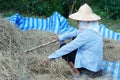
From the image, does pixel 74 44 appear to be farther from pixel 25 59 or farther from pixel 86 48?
pixel 25 59

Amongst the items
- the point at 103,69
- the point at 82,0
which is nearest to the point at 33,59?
the point at 103,69

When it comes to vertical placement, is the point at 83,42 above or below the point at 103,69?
above

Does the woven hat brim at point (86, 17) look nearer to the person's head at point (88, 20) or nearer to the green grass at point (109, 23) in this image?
the person's head at point (88, 20)

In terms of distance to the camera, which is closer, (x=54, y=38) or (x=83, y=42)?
(x=83, y=42)

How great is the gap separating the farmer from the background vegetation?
3.70 m

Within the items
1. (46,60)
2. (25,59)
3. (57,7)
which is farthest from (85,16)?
(57,7)

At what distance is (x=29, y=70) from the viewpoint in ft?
15.6

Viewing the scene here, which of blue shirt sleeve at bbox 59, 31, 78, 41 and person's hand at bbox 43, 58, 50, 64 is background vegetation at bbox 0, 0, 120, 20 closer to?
blue shirt sleeve at bbox 59, 31, 78, 41

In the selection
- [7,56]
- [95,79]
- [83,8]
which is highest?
[83,8]

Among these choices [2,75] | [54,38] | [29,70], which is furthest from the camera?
[54,38]

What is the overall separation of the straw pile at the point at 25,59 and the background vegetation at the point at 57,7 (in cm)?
292

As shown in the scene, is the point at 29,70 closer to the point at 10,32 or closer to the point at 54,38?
the point at 10,32

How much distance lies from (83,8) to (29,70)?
1.07 metres

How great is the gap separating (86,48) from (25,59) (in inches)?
31.7
